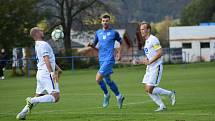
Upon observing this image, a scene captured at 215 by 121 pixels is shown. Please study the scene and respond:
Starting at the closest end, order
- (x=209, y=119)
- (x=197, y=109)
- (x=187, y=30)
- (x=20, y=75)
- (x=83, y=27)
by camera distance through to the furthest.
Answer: (x=209, y=119), (x=197, y=109), (x=20, y=75), (x=83, y=27), (x=187, y=30)

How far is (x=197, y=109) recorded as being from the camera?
49.5ft

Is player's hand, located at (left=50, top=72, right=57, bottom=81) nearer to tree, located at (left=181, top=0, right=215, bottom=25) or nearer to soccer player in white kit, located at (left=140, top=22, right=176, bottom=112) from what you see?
soccer player in white kit, located at (left=140, top=22, right=176, bottom=112)

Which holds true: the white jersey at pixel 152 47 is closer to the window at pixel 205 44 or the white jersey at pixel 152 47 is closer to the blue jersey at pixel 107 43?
the blue jersey at pixel 107 43

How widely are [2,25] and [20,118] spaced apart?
34.7m

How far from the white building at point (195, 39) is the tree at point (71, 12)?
20.0 metres

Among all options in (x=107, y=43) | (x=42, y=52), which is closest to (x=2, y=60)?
(x=107, y=43)

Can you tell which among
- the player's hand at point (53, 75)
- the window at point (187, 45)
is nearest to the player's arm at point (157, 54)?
the player's hand at point (53, 75)

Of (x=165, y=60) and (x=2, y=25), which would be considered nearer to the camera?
(x=2, y=25)

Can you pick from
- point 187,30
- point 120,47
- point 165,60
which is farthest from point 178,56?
point 120,47

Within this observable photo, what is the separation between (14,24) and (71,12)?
22655mm

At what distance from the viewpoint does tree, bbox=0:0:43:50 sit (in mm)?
48125

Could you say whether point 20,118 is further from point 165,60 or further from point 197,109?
point 165,60

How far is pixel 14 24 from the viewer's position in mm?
48781

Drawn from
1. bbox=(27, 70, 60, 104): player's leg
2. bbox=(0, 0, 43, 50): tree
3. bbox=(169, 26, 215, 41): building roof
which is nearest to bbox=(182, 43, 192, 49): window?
bbox=(169, 26, 215, 41): building roof
